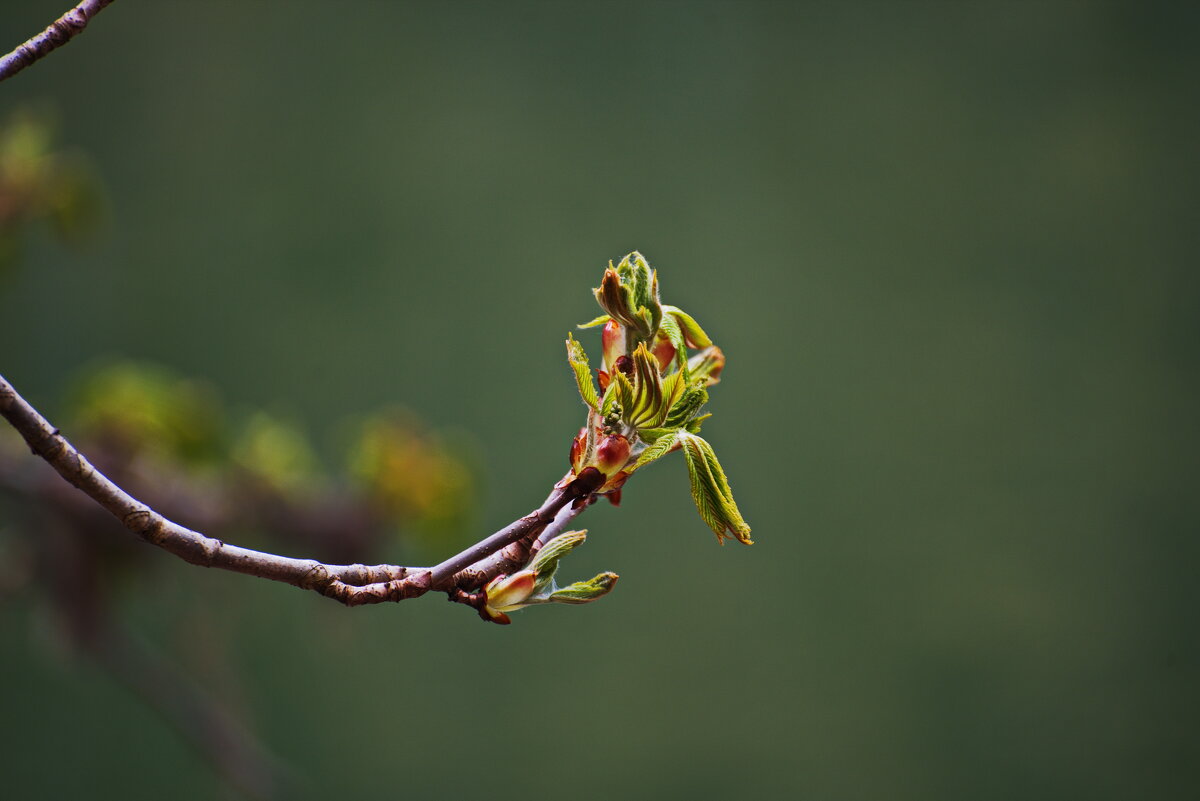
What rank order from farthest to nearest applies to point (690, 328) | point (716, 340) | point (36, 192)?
1. point (716, 340)
2. point (36, 192)
3. point (690, 328)

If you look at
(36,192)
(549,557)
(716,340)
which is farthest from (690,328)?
(716,340)

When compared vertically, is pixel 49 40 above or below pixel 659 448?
above

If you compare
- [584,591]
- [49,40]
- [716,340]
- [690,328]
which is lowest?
[584,591]

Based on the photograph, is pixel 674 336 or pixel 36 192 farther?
pixel 36 192

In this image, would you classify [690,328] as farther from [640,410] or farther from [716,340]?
[716,340]

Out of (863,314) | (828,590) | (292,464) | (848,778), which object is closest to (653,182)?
(863,314)

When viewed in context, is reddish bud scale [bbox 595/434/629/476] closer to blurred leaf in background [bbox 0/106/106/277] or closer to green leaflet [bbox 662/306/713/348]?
green leaflet [bbox 662/306/713/348]

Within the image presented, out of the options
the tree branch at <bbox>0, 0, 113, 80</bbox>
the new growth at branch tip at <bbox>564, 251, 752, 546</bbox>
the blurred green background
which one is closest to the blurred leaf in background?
the tree branch at <bbox>0, 0, 113, 80</bbox>
